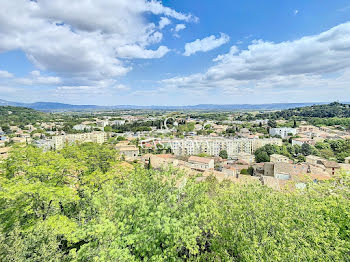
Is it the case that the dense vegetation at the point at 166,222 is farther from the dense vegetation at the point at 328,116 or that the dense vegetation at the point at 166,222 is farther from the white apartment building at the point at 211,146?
the dense vegetation at the point at 328,116

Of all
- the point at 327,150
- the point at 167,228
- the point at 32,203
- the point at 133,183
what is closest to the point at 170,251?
the point at 167,228

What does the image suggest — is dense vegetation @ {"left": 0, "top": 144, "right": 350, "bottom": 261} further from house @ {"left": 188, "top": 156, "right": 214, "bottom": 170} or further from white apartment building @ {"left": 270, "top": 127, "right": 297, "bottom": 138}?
white apartment building @ {"left": 270, "top": 127, "right": 297, "bottom": 138}

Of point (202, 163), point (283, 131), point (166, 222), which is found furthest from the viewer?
point (283, 131)

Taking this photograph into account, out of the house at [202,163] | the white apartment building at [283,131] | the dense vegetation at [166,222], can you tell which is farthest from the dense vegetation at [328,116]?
the dense vegetation at [166,222]

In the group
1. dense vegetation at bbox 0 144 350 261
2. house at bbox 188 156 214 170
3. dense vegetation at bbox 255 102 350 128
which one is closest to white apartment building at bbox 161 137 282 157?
house at bbox 188 156 214 170

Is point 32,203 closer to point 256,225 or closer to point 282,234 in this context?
point 256,225

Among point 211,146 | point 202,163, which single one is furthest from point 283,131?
point 202,163

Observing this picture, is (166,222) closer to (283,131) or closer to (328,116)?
(283,131)

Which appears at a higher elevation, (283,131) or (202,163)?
(283,131)
